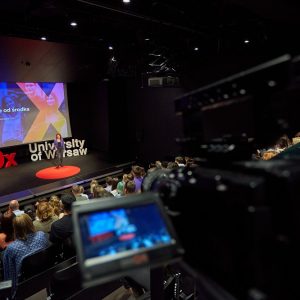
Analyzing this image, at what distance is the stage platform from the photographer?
23.5 ft

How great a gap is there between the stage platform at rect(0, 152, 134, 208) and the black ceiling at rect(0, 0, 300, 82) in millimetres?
3304

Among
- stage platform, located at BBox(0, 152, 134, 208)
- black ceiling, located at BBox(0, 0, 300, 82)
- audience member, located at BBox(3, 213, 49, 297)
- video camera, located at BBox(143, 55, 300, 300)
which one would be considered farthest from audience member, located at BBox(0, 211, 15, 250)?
black ceiling, located at BBox(0, 0, 300, 82)

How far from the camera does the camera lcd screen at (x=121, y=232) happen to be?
106 cm

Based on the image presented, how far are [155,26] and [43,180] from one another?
4743mm

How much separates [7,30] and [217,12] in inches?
153

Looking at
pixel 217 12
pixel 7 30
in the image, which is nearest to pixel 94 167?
pixel 7 30

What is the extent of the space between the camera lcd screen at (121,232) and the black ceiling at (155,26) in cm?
413

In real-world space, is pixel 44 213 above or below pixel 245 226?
below

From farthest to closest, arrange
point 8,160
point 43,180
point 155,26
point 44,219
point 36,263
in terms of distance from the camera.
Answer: point 8,160 → point 43,180 → point 155,26 → point 44,219 → point 36,263

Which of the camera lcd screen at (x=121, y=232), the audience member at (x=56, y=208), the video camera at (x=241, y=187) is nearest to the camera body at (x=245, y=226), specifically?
the video camera at (x=241, y=187)

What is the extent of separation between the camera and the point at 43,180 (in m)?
8.12

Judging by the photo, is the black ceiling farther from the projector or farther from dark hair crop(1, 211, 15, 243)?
dark hair crop(1, 211, 15, 243)

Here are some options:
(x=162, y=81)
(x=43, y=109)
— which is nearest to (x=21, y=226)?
(x=162, y=81)

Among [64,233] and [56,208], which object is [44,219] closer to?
[56,208]
